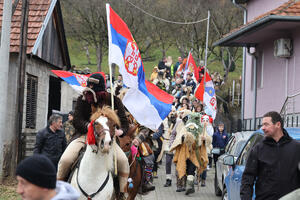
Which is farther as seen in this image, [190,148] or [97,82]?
[190,148]

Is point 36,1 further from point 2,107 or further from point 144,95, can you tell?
point 144,95

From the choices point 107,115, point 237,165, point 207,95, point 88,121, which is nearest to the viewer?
point 107,115

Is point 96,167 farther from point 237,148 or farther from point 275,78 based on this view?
point 275,78

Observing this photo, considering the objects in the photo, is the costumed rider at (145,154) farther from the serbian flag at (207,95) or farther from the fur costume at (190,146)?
the serbian flag at (207,95)

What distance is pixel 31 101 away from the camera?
19938 mm

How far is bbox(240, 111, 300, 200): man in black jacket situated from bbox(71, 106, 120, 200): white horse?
1.75m

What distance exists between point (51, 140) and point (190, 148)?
4.41m

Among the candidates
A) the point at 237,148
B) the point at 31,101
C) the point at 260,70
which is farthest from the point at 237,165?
the point at 260,70

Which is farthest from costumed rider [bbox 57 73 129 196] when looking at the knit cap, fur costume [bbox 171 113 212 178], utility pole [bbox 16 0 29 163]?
utility pole [bbox 16 0 29 163]

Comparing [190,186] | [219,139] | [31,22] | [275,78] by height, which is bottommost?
[190,186]

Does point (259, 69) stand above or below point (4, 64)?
above

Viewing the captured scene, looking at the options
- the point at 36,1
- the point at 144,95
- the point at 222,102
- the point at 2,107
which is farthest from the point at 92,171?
the point at 222,102

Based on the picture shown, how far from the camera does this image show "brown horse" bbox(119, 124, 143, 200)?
31.5ft

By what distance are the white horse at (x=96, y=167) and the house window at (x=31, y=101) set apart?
12033 mm
